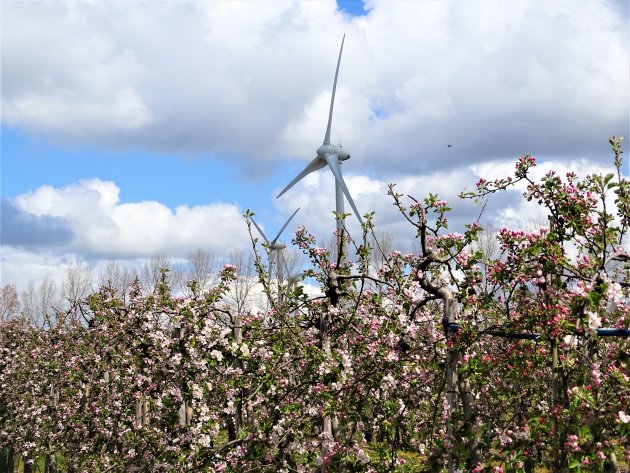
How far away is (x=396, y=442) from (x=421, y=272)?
208 centimetres

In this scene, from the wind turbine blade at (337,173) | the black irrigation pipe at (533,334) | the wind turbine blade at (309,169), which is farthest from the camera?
the wind turbine blade at (309,169)

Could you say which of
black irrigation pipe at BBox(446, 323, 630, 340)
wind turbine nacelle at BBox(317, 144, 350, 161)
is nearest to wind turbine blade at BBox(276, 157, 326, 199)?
wind turbine nacelle at BBox(317, 144, 350, 161)

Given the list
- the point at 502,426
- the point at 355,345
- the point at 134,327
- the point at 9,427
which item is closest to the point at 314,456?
the point at 355,345

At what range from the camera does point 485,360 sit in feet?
21.5

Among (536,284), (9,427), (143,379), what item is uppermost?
(536,284)

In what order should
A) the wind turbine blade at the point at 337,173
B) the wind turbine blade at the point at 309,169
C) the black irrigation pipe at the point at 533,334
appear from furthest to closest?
the wind turbine blade at the point at 309,169 < the wind turbine blade at the point at 337,173 < the black irrigation pipe at the point at 533,334

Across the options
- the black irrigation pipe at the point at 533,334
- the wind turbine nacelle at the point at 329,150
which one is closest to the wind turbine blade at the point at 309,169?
the wind turbine nacelle at the point at 329,150

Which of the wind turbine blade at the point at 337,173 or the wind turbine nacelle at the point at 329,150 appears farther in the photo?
the wind turbine nacelle at the point at 329,150

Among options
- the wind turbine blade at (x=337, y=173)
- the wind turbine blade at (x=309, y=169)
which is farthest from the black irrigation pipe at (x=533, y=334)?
the wind turbine blade at (x=309, y=169)

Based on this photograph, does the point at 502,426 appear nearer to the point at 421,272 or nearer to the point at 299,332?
the point at 421,272

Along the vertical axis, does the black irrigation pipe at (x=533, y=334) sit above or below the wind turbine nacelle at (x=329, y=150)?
below

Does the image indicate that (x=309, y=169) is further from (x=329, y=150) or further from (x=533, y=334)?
(x=533, y=334)

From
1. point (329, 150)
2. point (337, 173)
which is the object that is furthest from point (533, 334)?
point (329, 150)

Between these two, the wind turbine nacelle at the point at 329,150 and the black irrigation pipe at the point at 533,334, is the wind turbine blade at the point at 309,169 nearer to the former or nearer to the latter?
the wind turbine nacelle at the point at 329,150
